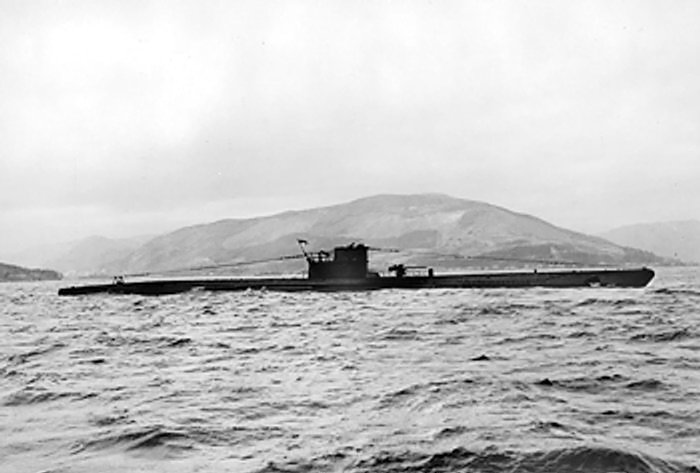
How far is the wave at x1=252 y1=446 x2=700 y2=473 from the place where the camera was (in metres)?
8.98

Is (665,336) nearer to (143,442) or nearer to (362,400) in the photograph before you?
(362,400)

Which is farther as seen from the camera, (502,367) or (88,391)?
(502,367)

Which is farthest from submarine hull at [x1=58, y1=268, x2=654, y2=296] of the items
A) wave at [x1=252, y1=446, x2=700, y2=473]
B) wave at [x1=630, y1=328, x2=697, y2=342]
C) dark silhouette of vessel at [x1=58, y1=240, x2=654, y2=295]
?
wave at [x1=252, y1=446, x2=700, y2=473]

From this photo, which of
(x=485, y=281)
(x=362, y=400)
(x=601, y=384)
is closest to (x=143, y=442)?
(x=362, y=400)

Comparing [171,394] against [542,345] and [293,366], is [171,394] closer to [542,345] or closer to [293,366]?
[293,366]

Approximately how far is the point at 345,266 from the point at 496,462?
147ft

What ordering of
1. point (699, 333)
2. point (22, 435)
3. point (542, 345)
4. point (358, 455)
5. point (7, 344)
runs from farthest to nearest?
point (7, 344) < point (699, 333) < point (542, 345) < point (22, 435) < point (358, 455)

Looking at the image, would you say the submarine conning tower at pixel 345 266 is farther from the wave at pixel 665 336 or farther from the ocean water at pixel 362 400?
the wave at pixel 665 336

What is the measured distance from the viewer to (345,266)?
5397cm

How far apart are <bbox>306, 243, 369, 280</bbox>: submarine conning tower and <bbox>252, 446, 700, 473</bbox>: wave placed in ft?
143

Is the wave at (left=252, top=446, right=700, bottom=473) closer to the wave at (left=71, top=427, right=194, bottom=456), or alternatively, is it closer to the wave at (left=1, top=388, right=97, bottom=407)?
the wave at (left=71, top=427, right=194, bottom=456)

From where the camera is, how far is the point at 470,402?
13023 mm

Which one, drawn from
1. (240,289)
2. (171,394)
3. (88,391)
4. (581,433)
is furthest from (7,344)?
(240,289)

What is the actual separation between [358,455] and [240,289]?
55.7 metres
